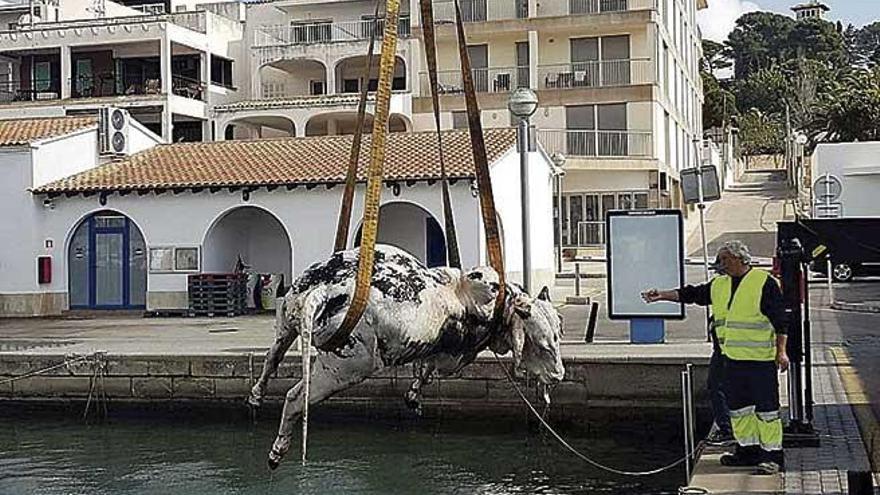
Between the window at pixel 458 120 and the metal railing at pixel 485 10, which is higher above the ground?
the metal railing at pixel 485 10

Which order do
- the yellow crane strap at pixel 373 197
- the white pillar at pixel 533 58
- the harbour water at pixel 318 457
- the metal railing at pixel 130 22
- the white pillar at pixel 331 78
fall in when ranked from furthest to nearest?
the white pillar at pixel 331 78 → the white pillar at pixel 533 58 → the metal railing at pixel 130 22 → the harbour water at pixel 318 457 → the yellow crane strap at pixel 373 197

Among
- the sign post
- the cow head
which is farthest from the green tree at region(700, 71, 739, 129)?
the cow head

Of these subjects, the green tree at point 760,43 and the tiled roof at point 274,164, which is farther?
the green tree at point 760,43

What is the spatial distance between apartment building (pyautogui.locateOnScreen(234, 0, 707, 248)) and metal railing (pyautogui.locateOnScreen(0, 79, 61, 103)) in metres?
7.33

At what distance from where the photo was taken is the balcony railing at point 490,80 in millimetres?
51250

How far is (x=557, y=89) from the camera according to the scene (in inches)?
1976

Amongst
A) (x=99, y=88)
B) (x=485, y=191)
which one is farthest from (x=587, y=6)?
(x=485, y=191)

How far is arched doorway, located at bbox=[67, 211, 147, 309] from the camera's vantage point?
31734mm

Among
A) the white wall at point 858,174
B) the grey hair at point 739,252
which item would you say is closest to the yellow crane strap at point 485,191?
the grey hair at point 739,252

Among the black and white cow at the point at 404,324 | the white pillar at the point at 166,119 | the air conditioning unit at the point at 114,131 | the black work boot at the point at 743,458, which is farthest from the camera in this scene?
the white pillar at the point at 166,119

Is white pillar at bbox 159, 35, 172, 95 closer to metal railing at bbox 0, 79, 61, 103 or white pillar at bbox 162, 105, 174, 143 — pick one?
white pillar at bbox 162, 105, 174, 143

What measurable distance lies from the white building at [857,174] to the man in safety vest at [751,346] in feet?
112

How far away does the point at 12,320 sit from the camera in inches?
1185

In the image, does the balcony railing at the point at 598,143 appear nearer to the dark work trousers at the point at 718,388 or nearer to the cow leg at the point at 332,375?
the dark work trousers at the point at 718,388
